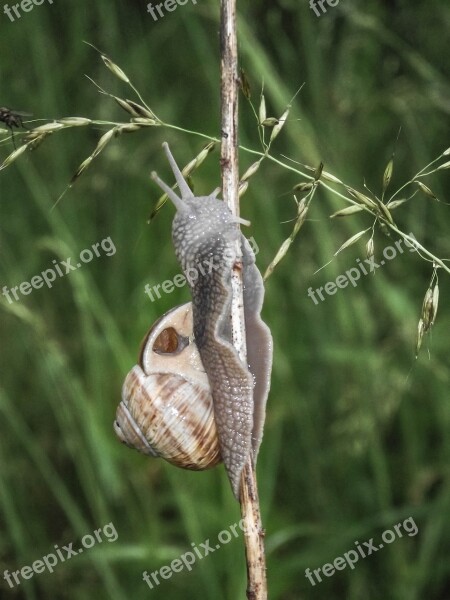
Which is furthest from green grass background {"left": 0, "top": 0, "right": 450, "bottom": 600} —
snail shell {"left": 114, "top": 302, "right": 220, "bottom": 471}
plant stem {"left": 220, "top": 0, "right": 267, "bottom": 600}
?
plant stem {"left": 220, "top": 0, "right": 267, "bottom": 600}

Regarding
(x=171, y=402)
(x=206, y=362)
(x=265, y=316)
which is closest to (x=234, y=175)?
(x=206, y=362)

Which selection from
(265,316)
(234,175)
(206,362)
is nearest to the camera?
Answer: (234,175)

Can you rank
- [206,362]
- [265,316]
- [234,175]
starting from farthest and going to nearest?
[265,316] → [206,362] → [234,175]

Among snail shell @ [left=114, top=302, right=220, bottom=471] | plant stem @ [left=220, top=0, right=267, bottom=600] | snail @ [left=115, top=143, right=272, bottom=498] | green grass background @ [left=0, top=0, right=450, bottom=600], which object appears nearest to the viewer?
plant stem @ [left=220, top=0, right=267, bottom=600]

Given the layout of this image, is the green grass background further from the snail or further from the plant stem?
the plant stem

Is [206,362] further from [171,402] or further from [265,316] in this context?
[265,316]

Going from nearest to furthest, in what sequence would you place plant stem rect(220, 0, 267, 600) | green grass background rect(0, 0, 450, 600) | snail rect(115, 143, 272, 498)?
plant stem rect(220, 0, 267, 600), snail rect(115, 143, 272, 498), green grass background rect(0, 0, 450, 600)

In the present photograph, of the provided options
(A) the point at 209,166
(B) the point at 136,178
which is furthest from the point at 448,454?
(B) the point at 136,178

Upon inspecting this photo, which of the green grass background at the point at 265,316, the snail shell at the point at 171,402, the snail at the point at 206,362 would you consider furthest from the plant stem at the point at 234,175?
the green grass background at the point at 265,316
